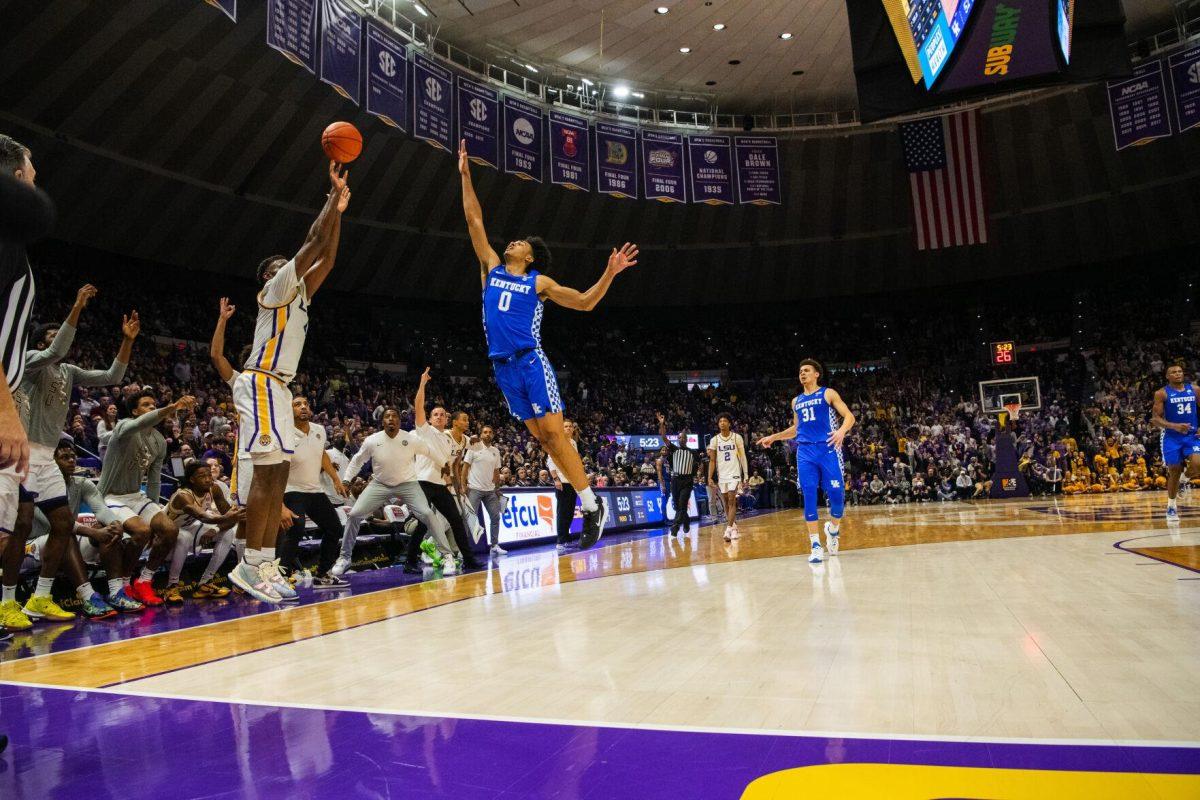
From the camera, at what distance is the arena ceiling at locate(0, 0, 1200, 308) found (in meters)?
15.9

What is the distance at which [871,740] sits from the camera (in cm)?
203

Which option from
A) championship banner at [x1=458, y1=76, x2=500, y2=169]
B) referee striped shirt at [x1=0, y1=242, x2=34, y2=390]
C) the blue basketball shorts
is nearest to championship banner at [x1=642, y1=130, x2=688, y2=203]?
championship banner at [x1=458, y1=76, x2=500, y2=169]

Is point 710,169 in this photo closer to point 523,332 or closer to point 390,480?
point 390,480

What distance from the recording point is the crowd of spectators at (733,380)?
18.2 meters

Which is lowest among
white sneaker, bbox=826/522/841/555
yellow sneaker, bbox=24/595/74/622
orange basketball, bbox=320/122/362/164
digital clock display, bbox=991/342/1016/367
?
white sneaker, bbox=826/522/841/555

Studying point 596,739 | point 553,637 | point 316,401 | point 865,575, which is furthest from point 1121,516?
point 316,401

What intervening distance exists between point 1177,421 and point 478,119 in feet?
42.9

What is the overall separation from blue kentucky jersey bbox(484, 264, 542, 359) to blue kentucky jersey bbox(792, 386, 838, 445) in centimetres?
306

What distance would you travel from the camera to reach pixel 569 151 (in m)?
17.4

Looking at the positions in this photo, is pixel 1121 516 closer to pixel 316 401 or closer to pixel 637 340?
pixel 316 401

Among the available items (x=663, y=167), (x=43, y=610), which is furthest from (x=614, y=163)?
(x=43, y=610)

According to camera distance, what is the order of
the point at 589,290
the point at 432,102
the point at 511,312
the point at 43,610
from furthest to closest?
the point at 432,102
the point at 43,610
the point at 511,312
the point at 589,290

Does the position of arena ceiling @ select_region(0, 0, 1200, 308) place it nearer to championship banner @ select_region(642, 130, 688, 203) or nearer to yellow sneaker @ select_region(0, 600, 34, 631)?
championship banner @ select_region(642, 130, 688, 203)

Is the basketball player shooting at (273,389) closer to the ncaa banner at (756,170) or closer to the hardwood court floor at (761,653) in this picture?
the hardwood court floor at (761,653)
